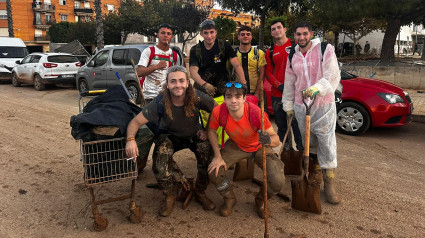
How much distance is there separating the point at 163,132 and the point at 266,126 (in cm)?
116

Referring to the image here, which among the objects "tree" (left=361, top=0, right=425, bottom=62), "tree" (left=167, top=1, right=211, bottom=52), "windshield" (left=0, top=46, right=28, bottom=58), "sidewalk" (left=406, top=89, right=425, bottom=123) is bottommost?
"sidewalk" (left=406, top=89, right=425, bottom=123)

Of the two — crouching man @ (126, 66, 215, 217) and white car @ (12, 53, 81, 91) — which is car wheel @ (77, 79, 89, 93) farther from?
crouching man @ (126, 66, 215, 217)

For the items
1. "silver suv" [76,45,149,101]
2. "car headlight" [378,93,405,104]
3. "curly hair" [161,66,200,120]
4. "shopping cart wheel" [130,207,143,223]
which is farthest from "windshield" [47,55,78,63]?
"shopping cart wheel" [130,207,143,223]

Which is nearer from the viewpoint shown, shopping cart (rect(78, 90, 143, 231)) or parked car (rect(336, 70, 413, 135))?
shopping cart (rect(78, 90, 143, 231))

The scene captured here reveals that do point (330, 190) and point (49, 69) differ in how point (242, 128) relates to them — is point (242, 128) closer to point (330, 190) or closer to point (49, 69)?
point (330, 190)

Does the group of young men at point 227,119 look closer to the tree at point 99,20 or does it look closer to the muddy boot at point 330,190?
the muddy boot at point 330,190

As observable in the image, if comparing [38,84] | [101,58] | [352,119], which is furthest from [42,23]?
[352,119]

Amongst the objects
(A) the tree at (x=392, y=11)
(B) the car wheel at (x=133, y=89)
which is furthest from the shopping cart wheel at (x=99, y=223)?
(A) the tree at (x=392, y=11)

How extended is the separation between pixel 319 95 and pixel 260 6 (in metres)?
19.6

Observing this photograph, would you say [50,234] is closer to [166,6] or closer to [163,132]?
[163,132]

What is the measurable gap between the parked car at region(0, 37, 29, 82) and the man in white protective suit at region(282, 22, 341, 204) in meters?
16.3

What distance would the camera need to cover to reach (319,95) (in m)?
3.44

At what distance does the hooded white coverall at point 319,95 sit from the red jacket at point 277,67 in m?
0.55

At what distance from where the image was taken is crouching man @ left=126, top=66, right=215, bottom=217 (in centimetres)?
338
